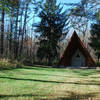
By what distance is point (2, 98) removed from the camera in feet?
12.5

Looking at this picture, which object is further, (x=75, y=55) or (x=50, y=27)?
(x=50, y=27)

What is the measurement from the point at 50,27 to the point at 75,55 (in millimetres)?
6733

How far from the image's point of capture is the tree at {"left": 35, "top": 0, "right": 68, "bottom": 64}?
24.7m

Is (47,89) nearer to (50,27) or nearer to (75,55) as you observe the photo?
(75,55)

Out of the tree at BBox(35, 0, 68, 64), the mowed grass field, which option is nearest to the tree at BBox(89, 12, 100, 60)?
the tree at BBox(35, 0, 68, 64)

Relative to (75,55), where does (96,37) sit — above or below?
above

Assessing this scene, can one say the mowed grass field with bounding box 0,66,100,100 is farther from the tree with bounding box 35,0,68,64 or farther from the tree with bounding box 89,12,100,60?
the tree with bounding box 89,12,100,60

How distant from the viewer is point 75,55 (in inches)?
→ 849

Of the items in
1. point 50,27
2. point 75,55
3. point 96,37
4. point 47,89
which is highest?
point 50,27

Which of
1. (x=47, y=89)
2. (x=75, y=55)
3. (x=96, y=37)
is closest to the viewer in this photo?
(x=47, y=89)

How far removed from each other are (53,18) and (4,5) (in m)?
16.4

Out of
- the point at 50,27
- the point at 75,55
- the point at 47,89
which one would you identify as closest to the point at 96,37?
the point at 75,55

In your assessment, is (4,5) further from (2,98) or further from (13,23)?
(13,23)

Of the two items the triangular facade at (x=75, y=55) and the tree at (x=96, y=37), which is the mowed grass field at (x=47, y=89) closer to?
the triangular facade at (x=75, y=55)
